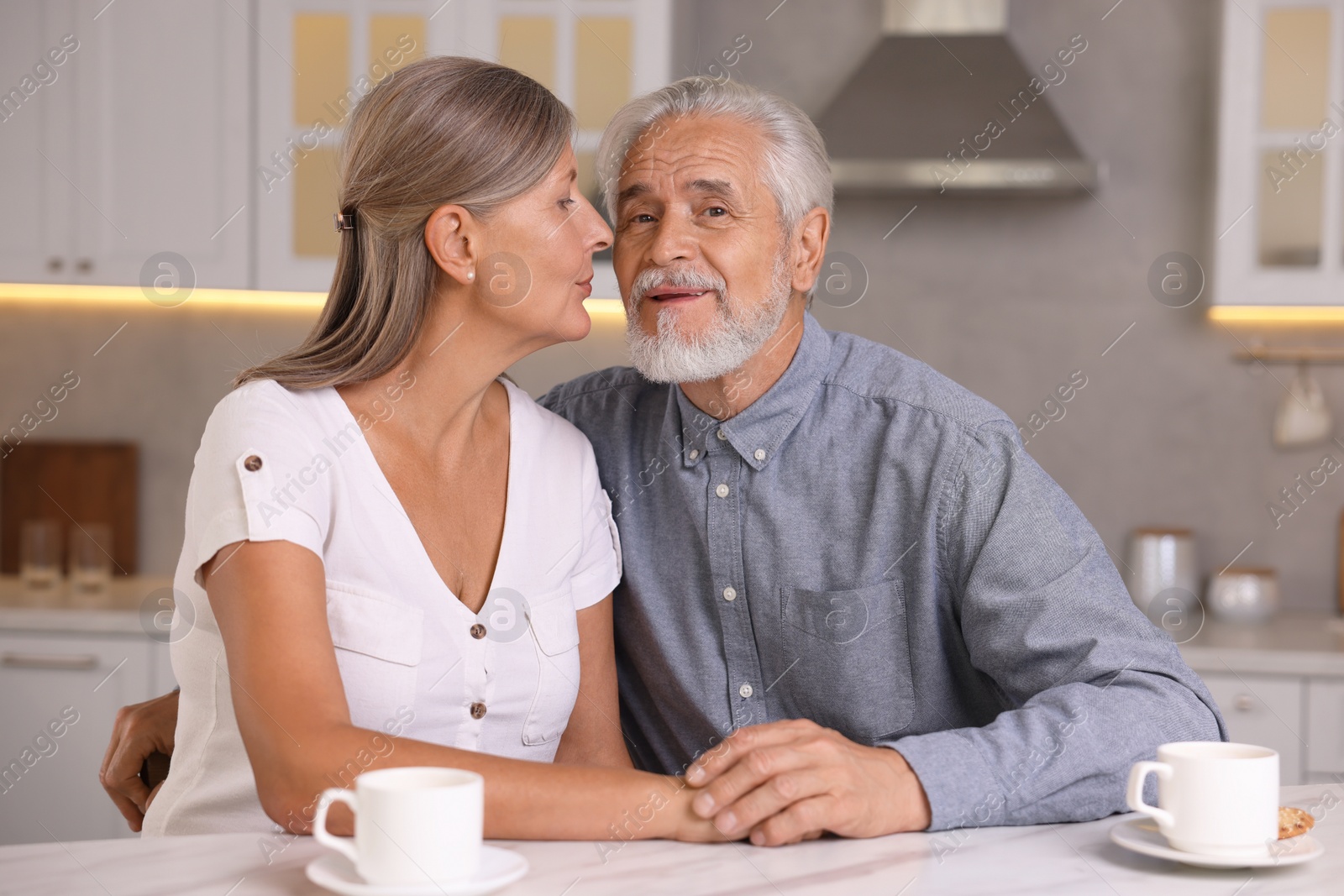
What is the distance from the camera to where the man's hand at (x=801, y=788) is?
0.97 meters

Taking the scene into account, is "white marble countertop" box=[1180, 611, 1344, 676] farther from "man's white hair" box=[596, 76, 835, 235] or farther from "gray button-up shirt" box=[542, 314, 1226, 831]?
"man's white hair" box=[596, 76, 835, 235]

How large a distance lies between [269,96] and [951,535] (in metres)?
2.30

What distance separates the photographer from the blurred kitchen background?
2889 mm

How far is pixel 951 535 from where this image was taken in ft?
4.63

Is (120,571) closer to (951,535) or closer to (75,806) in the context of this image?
(75,806)

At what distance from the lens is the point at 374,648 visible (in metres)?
1.30

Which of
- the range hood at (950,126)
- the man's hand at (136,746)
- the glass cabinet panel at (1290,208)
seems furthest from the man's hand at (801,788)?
the glass cabinet panel at (1290,208)

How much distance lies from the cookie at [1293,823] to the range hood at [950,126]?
2.14 metres

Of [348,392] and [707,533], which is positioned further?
[707,533]

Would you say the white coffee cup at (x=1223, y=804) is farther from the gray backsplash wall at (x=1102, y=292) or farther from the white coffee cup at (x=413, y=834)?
the gray backsplash wall at (x=1102, y=292)

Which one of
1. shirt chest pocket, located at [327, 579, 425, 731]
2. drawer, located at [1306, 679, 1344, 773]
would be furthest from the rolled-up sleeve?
drawer, located at [1306, 679, 1344, 773]

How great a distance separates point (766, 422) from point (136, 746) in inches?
33.7

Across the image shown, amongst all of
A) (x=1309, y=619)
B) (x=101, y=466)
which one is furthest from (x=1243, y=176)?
(x=101, y=466)

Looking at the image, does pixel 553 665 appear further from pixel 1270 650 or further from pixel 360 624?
pixel 1270 650
